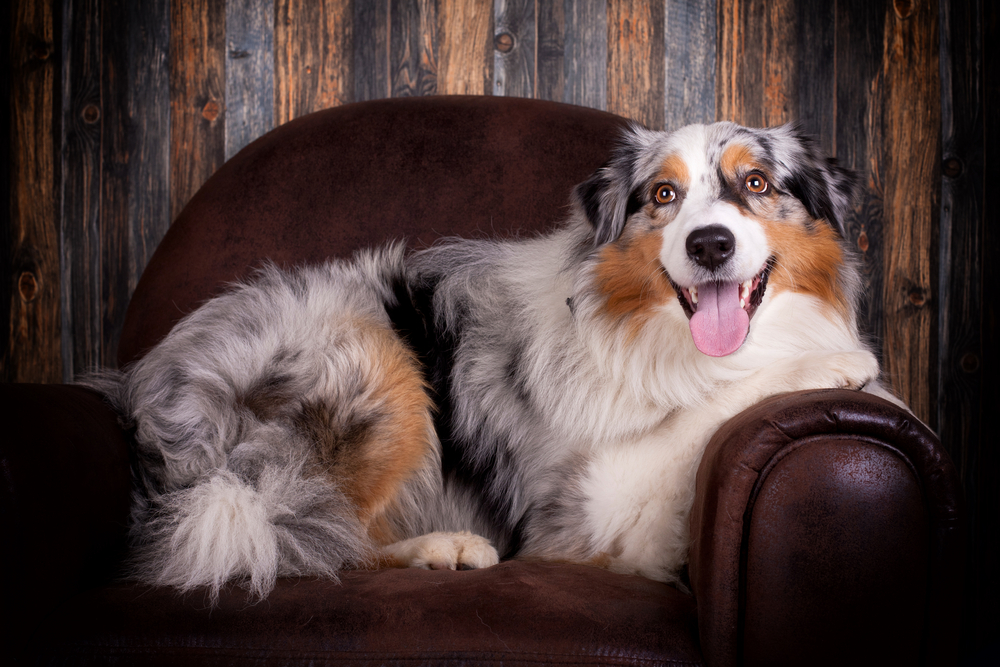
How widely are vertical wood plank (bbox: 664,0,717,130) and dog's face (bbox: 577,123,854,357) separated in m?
1.16

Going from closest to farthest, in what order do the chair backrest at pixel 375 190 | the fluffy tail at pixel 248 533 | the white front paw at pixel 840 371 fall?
1. the fluffy tail at pixel 248 533
2. the white front paw at pixel 840 371
3. the chair backrest at pixel 375 190

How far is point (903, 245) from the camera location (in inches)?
121

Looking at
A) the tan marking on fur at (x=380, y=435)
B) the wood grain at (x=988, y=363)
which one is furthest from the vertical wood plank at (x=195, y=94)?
the wood grain at (x=988, y=363)

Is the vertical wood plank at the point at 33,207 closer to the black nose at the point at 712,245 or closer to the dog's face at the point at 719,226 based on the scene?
the dog's face at the point at 719,226

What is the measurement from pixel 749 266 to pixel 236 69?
8.35ft

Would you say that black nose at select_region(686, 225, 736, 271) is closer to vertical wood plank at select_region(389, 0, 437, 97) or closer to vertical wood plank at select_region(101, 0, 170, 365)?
vertical wood plank at select_region(389, 0, 437, 97)

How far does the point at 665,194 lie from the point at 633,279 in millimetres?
250

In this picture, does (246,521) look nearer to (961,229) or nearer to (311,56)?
(311,56)

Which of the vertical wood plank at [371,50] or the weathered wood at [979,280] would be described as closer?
the weathered wood at [979,280]

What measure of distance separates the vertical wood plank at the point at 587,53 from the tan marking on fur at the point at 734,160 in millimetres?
1385

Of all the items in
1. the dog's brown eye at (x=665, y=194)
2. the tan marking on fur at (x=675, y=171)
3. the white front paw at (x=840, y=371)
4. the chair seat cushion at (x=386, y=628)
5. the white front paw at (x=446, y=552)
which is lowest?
the white front paw at (x=446, y=552)

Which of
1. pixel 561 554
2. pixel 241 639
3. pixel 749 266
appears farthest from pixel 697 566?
pixel 241 639

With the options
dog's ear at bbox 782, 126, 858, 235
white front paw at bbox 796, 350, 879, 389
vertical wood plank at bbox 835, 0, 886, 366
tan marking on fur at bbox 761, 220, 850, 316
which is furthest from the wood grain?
white front paw at bbox 796, 350, 879, 389

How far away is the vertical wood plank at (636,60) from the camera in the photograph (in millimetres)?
3115
